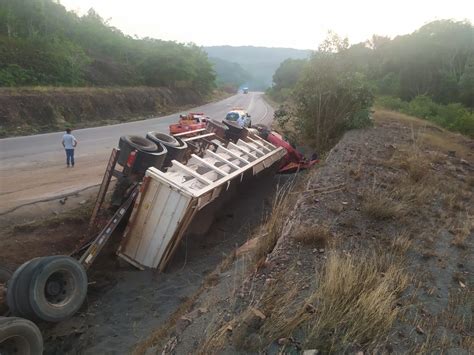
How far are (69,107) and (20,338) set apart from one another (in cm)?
2096

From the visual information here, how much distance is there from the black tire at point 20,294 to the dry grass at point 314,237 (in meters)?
3.46

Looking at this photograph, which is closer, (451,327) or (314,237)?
(451,327)

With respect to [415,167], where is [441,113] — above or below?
below

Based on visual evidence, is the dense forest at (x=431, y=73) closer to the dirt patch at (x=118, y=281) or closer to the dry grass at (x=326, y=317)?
the dirt patch at (x=118, y=281)

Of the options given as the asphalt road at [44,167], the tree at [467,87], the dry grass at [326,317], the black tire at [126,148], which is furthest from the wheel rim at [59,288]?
the tree at [467,87]

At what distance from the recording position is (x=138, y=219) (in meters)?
6.52

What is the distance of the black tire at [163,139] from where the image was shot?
335 inches

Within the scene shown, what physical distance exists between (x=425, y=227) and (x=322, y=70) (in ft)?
30.3

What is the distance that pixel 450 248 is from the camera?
5910 mm

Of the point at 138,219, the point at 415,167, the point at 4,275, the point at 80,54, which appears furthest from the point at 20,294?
the point at 80,54

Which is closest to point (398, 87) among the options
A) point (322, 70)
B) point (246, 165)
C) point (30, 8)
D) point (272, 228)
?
point (322, 70)

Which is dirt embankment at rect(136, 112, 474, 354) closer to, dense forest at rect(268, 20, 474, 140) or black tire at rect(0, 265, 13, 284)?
black tire at rect(0, 265, 13, 284)

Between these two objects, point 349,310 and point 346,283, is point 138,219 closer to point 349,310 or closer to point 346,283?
point 346,283

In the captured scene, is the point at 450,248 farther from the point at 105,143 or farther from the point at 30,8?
the point at 30,8
